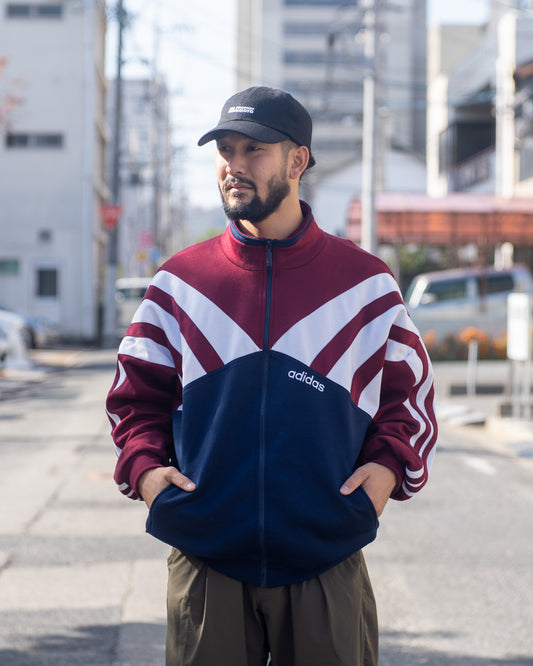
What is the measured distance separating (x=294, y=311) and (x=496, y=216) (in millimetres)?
26015

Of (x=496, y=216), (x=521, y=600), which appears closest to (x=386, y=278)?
(x=521, y=600)

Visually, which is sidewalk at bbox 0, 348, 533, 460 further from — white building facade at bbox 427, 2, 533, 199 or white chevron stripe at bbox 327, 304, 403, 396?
white building facade at bbox 427, 2, 533, 199

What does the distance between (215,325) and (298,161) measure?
0.50 m

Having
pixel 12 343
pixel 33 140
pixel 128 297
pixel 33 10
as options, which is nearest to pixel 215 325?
pixel 12 343

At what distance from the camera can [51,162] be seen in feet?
118

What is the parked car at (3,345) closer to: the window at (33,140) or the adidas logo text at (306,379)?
the window at (33,140)

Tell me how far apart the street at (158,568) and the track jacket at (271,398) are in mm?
2212

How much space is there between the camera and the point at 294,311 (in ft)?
8.29

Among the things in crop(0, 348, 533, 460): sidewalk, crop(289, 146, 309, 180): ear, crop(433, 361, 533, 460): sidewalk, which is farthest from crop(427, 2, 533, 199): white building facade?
crop(289, 146, 309, 180): ear

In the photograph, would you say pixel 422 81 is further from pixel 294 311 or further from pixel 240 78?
pixel 294 311

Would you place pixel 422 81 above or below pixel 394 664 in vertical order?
above

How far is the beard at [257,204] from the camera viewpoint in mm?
2562

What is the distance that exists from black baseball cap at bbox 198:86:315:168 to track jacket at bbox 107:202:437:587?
245 millimetres

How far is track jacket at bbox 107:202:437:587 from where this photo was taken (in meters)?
2.45
